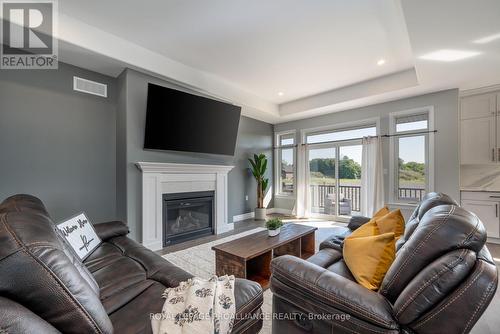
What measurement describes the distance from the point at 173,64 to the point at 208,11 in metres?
1.32

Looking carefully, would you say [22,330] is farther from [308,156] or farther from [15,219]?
[308,156]

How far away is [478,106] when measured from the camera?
146 inches

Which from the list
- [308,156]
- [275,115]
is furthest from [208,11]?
[308,156]

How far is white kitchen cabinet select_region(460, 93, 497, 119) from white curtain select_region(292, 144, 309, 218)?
117 inches

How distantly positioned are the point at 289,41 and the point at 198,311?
312 cm

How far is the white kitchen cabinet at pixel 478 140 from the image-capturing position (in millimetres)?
3596

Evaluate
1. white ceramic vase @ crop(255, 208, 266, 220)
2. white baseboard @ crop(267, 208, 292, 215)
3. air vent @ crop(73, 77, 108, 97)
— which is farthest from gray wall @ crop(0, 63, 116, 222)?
white baseboard @ crop(267, 208, 292, 215)

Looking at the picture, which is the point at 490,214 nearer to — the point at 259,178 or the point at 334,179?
the point at 334,179

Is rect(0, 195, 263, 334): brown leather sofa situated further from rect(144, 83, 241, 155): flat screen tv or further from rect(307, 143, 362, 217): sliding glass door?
rect(307, 143, 362, 217): sliding glass door

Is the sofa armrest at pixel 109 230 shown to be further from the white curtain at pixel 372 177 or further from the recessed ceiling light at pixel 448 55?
the white curtain at pixel 372 177

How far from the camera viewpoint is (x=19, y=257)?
650 mm

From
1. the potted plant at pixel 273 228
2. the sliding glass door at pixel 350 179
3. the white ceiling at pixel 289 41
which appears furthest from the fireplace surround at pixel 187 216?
the sliding glass door at pixel 350 179

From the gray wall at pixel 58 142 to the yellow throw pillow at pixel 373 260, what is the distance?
138 inches

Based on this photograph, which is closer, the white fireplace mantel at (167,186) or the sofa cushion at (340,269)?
the sofa cushion at (340,269)
